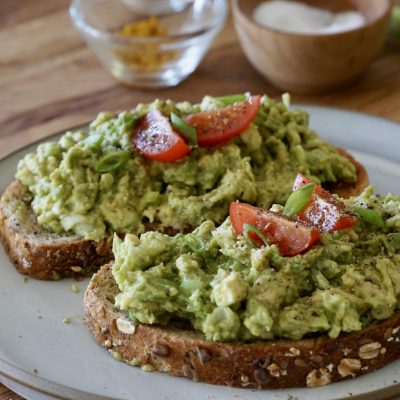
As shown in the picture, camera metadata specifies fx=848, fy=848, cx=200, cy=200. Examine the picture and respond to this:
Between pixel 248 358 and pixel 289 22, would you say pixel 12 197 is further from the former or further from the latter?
pixel 289 22

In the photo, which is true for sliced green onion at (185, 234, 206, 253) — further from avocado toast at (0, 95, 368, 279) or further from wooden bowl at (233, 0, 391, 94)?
wooden bowl at (233, 0, 391, 94)

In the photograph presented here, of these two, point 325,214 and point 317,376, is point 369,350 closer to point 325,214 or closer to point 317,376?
point 317,376

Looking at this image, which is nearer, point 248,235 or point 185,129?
point 248,235

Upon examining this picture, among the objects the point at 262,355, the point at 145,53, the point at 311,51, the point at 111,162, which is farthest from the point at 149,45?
the point at 262,355

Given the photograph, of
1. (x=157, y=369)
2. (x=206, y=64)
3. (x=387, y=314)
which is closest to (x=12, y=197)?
(x=157, y=369)

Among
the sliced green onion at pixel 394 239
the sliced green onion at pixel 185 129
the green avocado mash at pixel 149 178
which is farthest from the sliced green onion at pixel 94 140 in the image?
the sliced green onion at pixel 394 239

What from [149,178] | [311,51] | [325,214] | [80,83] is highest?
[325,214]

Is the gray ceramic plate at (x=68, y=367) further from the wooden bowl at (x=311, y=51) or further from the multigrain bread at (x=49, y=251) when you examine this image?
the wooden bowl at (x=311, y=51)
